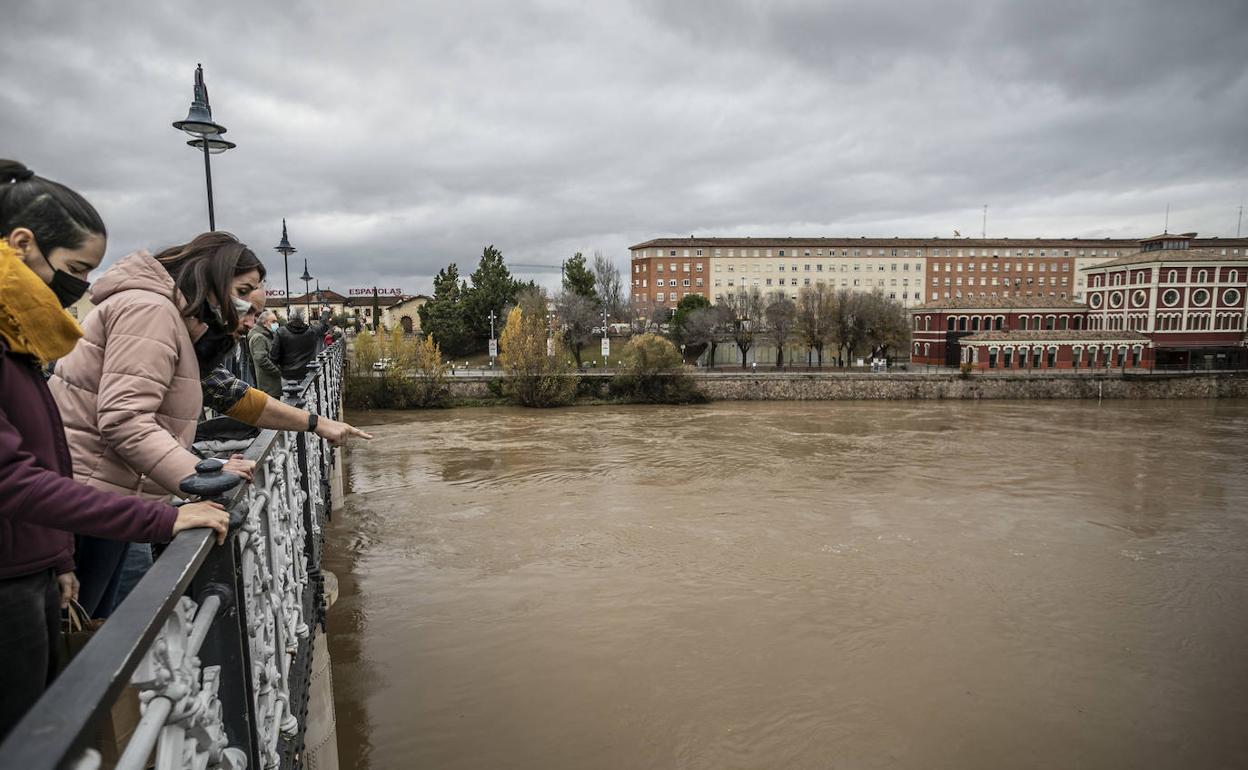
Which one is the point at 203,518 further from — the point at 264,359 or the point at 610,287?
the point at 610,287

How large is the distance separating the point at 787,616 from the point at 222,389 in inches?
393

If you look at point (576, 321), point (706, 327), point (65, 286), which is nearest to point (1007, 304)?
point (706, 327)

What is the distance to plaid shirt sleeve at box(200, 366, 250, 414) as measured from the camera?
321 cm

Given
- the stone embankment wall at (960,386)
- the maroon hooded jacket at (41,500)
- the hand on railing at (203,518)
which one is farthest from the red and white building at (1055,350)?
the maroon hooded jacket at (41,500)

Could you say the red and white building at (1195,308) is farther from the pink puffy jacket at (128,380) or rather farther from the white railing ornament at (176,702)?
the white railing ornament at (176,702)

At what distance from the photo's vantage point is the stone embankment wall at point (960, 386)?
44.4 m

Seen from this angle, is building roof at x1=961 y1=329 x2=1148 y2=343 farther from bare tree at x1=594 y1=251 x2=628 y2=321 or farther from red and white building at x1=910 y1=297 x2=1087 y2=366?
bare tree at x1=594 y1=251 x2=628 y2=321

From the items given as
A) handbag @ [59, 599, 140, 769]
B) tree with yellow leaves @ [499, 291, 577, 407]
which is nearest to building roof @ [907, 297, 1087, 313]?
tree with yellow leaves @ [499, 291, 577, 407]

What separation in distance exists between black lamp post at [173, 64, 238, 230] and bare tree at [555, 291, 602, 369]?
41999 mm

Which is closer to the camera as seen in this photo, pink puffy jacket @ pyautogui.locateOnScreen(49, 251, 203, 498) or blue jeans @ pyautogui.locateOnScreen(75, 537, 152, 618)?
pink puffy jacket @ pyautogui.locateOnScreen(49, 251, 203, 498)

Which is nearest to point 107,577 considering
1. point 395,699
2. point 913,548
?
point 395,699

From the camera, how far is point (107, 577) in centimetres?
251

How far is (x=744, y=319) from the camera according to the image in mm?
56469

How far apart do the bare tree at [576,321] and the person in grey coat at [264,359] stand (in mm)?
42685
